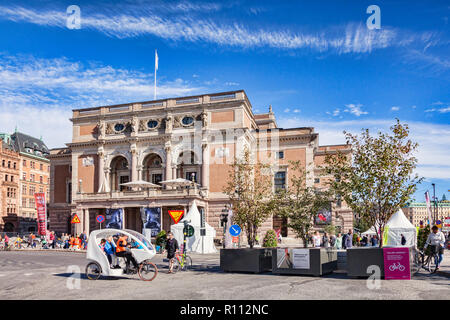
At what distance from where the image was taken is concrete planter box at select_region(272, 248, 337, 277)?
57.3ft

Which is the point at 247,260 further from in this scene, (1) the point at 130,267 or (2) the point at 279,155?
(2) the point at 279,155

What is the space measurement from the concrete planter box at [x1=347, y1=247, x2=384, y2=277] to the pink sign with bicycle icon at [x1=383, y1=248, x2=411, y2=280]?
0.19 m

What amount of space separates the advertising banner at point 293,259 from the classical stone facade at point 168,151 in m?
26.8

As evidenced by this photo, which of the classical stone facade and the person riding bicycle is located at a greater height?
the classical stone facade

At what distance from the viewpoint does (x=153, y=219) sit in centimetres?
4559

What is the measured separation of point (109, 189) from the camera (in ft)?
165

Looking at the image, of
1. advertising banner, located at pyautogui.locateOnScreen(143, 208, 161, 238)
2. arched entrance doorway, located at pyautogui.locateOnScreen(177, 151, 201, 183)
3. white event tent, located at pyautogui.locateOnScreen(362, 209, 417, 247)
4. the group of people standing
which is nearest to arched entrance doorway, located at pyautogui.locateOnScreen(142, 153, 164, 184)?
arched entrance doorway, located at pyautogui.locateOnScreen(177, 151, 201, 183)

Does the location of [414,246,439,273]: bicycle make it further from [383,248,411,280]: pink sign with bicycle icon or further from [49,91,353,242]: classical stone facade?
→ [49,91,353,242]: classical stone facade

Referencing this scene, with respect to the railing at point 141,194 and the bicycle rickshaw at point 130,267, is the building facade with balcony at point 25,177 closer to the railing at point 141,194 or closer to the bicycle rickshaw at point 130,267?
the railing at point 141,194

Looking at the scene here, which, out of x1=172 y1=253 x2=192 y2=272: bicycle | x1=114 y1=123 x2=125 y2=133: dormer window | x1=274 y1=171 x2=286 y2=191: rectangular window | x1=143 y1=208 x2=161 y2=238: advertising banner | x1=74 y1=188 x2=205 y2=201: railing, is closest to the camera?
x1=172 y1=253 x2=192 y2=272: bicycle

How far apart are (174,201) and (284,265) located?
2810cm

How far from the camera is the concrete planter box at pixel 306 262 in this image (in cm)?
1745
